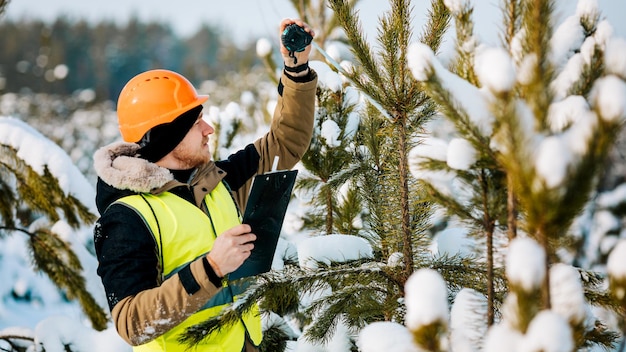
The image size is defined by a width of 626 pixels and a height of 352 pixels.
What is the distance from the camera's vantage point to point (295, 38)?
217cm

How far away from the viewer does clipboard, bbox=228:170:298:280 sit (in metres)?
1.78

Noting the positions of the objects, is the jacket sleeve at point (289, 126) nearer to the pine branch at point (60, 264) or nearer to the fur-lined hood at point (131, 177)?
the fur-lined hood at point (131, 177)

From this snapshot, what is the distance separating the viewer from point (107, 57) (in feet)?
212

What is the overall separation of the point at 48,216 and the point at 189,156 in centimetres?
198

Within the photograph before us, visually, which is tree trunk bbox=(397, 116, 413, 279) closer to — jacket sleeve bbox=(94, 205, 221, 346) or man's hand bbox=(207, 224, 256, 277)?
man's hand bbox=(207, 224, 256, 277)

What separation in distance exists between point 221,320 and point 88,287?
2418 millimetres

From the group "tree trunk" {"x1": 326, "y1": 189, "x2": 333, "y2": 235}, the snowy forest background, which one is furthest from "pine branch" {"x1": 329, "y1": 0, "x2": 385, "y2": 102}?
"tree trunk" {"x1": 326, "y1": 189, "x2": 333, "y2": 235}

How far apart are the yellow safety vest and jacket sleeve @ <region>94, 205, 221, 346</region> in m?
0.05

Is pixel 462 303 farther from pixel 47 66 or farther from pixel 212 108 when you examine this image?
pixel 47 66

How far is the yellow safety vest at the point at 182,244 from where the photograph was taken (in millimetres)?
1964

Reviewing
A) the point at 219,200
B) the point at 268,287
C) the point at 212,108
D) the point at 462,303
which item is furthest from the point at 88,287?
the point at 462,303

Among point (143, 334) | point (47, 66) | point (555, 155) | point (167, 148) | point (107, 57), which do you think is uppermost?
point (107, 57)

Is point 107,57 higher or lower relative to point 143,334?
higher

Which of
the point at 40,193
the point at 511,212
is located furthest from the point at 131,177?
the point at 40,193
